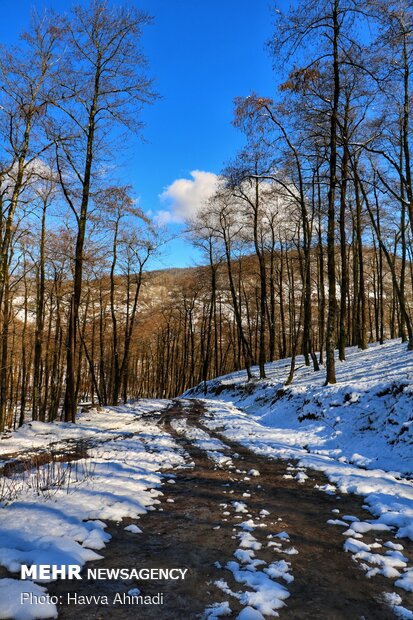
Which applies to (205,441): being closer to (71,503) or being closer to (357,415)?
(357,415)

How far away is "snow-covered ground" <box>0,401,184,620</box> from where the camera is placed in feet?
11.3

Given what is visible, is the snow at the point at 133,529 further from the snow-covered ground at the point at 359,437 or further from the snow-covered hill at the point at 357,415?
the snow-covered hill at the point at 357,415

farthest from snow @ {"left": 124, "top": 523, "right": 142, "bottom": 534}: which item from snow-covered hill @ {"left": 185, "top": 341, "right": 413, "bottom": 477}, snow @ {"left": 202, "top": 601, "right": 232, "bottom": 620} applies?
snow-covered hill @ {"left": 185, "top": 341, "right": 413, "bottom": 477}

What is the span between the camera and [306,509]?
17.7 ft

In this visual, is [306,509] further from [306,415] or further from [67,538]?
[306,415]

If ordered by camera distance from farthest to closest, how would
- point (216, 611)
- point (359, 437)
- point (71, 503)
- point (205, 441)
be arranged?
point (205, 441) → point (359, 437) → point (71, 503) → point (216, 611)

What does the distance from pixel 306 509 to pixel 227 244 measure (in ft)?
77.0

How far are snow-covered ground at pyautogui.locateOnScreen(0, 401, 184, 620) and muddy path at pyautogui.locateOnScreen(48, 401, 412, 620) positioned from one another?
0.83 feet

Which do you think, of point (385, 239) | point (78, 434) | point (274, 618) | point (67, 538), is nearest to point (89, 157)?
point (78, 434)

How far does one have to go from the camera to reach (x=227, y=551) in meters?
4.02

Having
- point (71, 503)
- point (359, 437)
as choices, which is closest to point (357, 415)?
point (359, 437)

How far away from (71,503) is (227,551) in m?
2.36

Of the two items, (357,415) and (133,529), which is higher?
(357,415)

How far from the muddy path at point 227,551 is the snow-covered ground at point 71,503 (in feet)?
0.83
